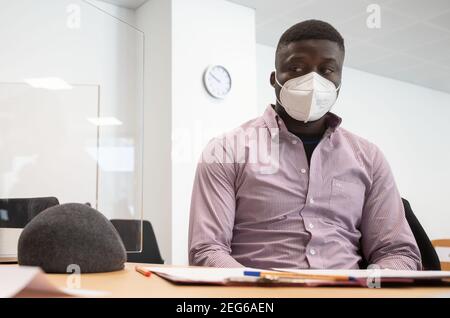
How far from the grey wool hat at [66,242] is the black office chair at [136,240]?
1.74 ft

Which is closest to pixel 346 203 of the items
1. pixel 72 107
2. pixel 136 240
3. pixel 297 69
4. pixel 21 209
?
pixel 297 69

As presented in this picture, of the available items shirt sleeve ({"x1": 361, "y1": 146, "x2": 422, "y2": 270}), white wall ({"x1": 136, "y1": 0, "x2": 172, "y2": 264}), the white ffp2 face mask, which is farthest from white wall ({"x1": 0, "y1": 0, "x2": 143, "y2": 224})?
shirt sleeve ({"x1": 361, "y1": 146, "x2": 422, "y2": 270})

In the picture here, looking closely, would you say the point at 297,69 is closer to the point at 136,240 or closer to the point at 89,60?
the point at 136,240

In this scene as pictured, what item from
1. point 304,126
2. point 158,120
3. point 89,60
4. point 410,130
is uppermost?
point 89,60

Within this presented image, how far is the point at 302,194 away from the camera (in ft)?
3.55

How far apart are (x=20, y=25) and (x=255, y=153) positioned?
2.16 meters

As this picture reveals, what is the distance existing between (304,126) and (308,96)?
0.10 m

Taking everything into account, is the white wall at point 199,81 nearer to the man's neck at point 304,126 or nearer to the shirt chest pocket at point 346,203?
the man's neck at point 304,126

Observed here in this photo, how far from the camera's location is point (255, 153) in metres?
1.10

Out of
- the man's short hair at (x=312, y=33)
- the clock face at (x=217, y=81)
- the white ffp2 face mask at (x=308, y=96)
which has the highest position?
the clock face at (x=217, y=81)

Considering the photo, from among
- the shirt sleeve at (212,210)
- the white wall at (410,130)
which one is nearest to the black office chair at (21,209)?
the shirt sleeve at (212,210)

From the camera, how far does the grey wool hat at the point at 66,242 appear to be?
58 cm

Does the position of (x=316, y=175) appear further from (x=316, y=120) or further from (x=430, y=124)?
(x=430, y=124)
